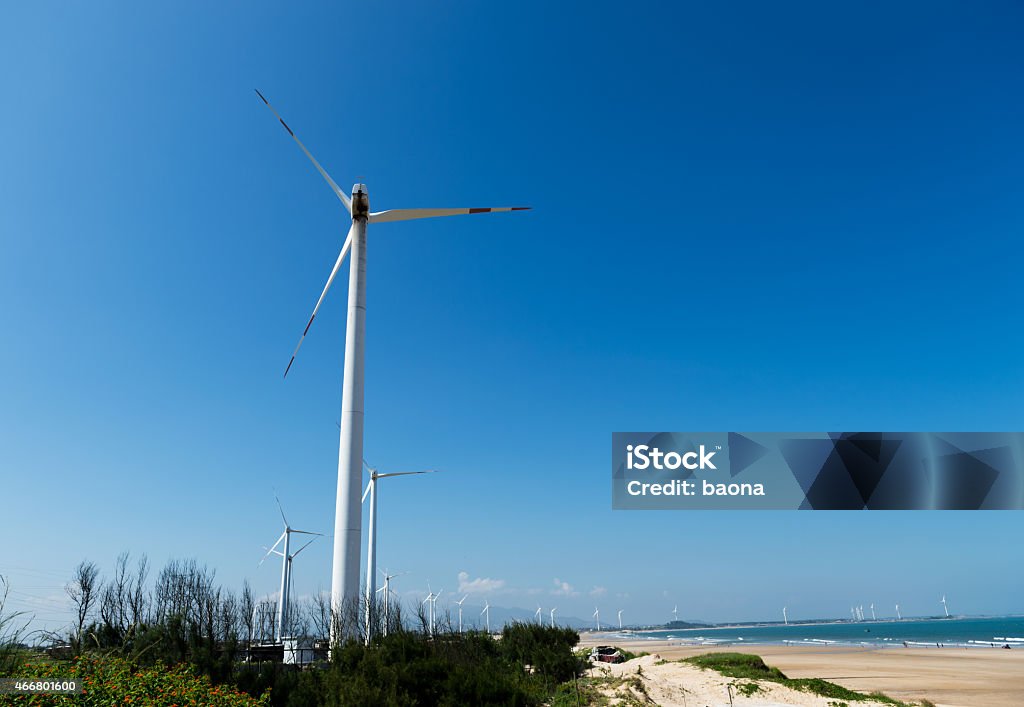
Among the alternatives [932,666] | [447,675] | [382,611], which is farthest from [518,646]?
[932,666]

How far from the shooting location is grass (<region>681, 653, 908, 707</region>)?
32.7 metres

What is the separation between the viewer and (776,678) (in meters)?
38.3

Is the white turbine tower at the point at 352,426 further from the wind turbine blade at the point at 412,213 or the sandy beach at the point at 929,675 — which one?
the sandy beach at the point at 929,675

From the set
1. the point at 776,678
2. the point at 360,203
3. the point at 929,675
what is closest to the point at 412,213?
the point at 360,203

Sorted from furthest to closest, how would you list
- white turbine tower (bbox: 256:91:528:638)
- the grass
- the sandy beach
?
the sandy beach, the grass, white turbine tower (bbox: 256:91:528:638)

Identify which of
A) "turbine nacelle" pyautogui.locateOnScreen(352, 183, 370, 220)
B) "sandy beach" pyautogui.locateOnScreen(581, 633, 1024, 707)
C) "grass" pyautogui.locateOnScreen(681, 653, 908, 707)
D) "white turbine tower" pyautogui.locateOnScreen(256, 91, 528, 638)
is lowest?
"sandy beach" pyautogui.locateOnScreen(581, 633, 1024, 707)

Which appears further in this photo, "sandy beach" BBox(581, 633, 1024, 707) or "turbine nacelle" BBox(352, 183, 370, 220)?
"sandy beach" BBox(581, 633, 1024, 707)

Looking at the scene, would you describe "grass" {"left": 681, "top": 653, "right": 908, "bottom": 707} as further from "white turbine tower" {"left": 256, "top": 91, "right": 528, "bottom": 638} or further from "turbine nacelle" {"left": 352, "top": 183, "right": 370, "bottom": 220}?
"turbine nacelle" {"left": 352, "top": 183, "right": 370, "bottom": 220}

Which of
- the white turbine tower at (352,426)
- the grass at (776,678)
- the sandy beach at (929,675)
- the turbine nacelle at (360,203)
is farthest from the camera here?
the sandy beach at (929,675)

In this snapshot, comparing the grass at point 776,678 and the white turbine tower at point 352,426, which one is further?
the grass at point 776,678

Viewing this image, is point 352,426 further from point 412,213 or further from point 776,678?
point 776,678

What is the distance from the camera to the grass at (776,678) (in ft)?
107

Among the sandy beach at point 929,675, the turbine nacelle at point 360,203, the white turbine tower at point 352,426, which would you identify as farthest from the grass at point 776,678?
the turbine nacelle at point 360,203

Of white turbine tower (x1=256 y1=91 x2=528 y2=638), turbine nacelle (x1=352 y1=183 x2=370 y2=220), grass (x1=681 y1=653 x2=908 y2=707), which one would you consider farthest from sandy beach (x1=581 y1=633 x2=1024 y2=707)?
turbine nacelle (x1=352 y1=183 x2=370 y2=220)
